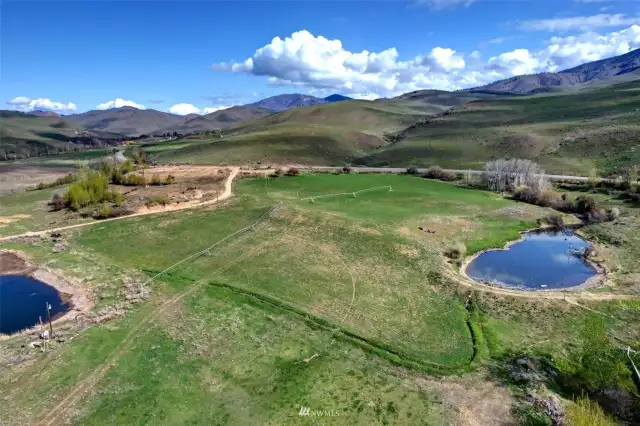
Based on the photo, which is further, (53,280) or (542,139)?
(542,139)

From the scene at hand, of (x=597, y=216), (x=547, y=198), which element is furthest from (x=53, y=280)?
(x=547, y=198)

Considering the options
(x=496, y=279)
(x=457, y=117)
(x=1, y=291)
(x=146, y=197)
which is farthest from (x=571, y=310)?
(x=457, y=117)

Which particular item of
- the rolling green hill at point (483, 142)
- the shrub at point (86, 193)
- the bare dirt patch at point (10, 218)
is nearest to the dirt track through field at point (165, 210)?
the bare dirt patch at point (10, 218)

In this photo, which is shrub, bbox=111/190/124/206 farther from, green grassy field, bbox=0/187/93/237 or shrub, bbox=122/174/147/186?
shrub, bbox=122/174/147/186

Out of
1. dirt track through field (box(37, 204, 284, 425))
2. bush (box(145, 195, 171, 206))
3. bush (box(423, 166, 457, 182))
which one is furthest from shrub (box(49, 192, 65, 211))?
bush (box(423, 166, 457, 182))

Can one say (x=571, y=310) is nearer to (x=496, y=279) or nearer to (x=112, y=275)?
(x=496, y=279)
